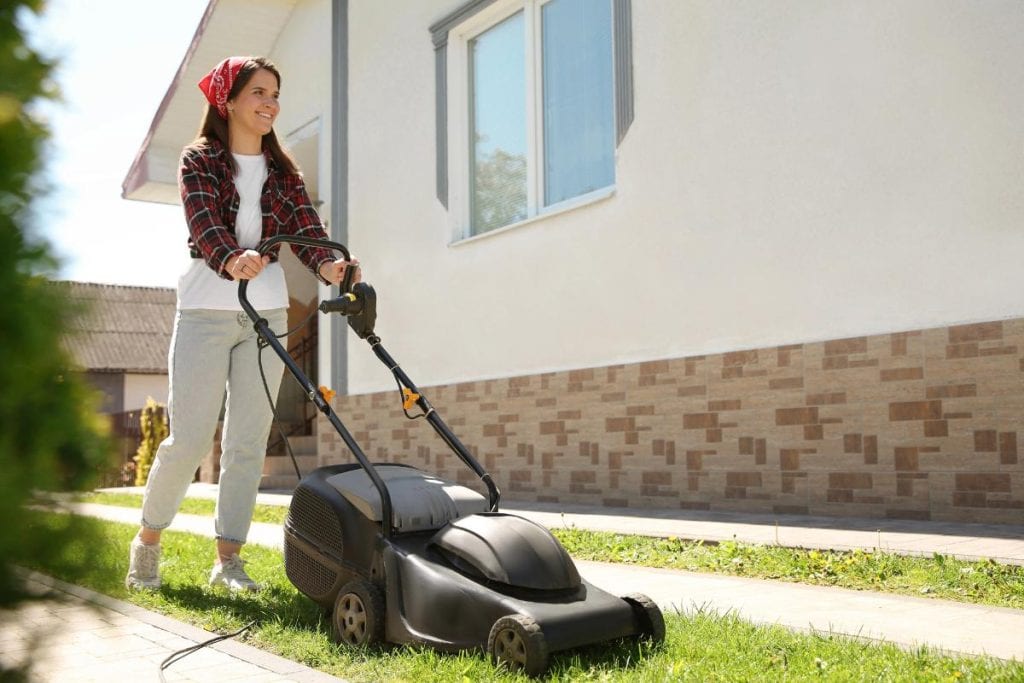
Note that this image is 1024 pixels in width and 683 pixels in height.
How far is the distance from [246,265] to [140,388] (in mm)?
31987

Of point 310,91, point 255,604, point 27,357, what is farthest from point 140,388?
point 27,357

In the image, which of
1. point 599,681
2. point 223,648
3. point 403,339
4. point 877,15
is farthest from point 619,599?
point 403,339

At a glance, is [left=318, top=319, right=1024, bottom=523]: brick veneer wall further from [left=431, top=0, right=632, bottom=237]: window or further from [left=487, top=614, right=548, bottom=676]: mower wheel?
[left=487, top=614, right=548, bottom=676]: mower wheel

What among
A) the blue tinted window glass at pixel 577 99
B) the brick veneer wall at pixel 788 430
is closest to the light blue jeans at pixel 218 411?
the brick veneer wall at pixel 788 430

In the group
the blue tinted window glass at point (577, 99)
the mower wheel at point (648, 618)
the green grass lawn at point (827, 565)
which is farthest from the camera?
the blue tinted window glass at point (577, 99)

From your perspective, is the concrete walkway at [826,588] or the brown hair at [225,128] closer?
the concrete walkway at [826,588]

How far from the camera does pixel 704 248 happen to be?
6.95 metres

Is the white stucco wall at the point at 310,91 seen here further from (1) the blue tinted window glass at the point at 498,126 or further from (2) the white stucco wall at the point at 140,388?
(2) the white stucco wall at the point at 140,388

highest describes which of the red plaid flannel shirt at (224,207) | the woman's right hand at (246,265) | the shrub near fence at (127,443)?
the red plaid flannel shirt at (224,207)

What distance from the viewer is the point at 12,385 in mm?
1106

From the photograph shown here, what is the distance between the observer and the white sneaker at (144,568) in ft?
13.8

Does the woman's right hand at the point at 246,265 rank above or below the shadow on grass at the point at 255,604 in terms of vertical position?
above

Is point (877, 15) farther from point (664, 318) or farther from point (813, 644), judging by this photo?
point (813, 644)

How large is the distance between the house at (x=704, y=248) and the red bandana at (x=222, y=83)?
358 centimetres
